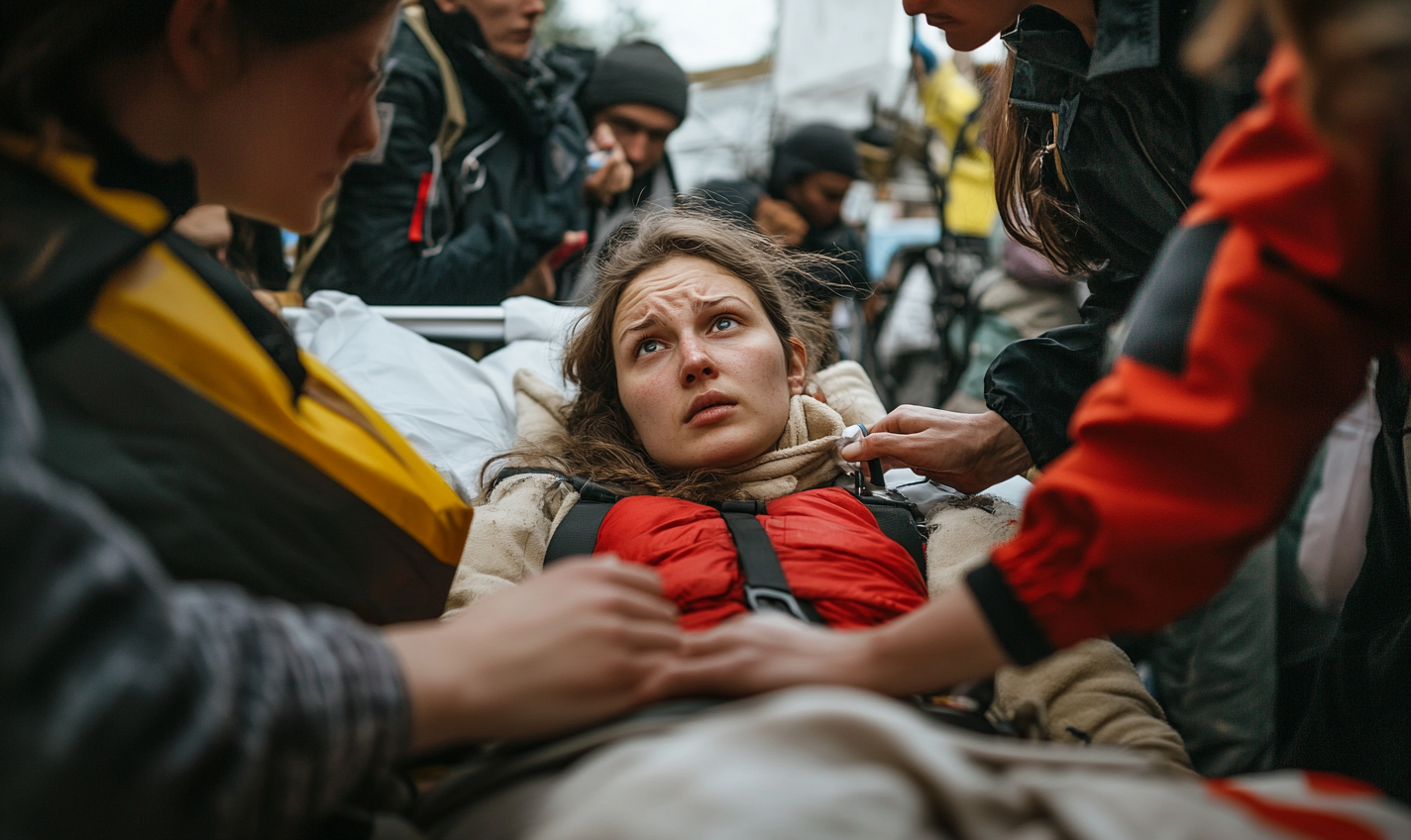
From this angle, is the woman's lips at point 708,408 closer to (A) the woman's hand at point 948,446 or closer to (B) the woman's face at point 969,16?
(A) the woman's hand at point 948,446

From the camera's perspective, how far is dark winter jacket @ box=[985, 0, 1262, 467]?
1.49 metres

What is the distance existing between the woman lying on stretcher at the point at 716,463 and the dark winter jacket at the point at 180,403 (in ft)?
1.71

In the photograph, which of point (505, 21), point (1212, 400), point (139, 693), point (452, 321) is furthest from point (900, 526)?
point (505, 21)

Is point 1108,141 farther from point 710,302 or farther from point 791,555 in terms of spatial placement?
point 791,555

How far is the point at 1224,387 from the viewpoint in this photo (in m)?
0.84

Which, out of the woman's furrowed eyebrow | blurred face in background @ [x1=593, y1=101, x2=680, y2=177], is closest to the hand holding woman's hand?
the woman's furrowed eyebrow

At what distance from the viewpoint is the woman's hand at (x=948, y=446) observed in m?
1.82

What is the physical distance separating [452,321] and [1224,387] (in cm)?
225

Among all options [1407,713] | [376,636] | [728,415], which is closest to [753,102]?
[728,415]

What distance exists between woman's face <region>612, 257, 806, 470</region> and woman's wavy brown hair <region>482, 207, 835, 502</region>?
0.08m

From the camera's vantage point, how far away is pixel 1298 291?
806mm

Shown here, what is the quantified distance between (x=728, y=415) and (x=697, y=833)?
3.92ft

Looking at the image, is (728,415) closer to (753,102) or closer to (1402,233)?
(1402,233)

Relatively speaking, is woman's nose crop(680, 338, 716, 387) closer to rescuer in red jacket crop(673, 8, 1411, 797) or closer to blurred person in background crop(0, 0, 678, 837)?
blurred person in background crop(0, 0, 678, 837)
